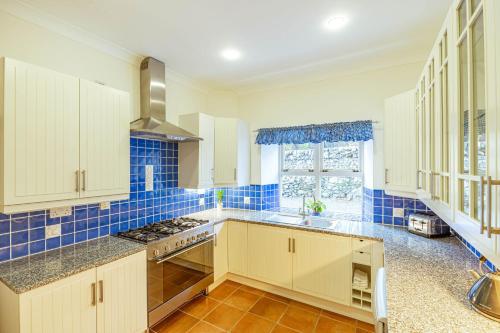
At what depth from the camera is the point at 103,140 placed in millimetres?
1854

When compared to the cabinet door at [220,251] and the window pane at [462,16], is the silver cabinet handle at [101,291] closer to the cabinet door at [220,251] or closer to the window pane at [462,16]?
the cabinet door at [220,251]

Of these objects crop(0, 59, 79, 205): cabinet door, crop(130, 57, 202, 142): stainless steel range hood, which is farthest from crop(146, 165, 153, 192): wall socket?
crop(0, 59, 79, 205): cabinet door

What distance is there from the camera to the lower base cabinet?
4.40 ft

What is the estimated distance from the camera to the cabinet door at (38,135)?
4.58 feet

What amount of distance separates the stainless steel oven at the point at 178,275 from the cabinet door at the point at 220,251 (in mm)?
74

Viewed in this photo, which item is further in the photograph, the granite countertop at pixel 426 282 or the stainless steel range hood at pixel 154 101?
the stainless steel range hood at pixel 154 101

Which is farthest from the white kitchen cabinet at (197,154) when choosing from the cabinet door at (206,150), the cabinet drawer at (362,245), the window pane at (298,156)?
the cabinet drawer at (362,245)

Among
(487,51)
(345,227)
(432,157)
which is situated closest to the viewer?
(487,51)

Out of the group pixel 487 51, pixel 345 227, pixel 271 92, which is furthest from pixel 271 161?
pixel 487 51

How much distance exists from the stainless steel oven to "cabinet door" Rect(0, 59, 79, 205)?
869mm

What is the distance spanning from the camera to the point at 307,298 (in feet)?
8.39

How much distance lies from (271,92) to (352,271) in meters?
2.37

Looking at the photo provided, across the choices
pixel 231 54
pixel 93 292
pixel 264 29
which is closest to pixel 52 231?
pixel 93 292

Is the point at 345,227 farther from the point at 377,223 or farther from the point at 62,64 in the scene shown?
the point at 62,64
